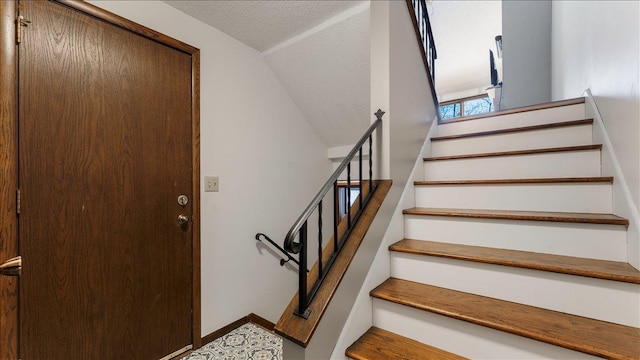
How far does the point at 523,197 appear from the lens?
146 centimetres

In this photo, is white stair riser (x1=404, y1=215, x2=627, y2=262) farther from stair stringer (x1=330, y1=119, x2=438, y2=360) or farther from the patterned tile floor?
the patterned tile floor

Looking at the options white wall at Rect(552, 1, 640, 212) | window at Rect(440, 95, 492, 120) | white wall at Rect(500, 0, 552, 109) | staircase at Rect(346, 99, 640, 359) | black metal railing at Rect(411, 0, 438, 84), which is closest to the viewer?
staircase at Rect(346, 99, 640, 359)

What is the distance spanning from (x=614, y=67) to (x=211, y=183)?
2.39m

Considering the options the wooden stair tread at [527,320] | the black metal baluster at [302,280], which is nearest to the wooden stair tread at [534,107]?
the wooden stair tread at [527,320]

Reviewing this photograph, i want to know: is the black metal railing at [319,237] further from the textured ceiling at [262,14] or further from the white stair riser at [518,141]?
the textured ceiling at [262,14]

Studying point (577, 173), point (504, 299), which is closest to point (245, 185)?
point (504, 299)

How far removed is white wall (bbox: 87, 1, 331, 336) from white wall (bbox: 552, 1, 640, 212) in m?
2.19

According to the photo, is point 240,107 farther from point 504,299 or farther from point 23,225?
point 504,299

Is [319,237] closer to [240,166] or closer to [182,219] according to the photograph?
[182,219]

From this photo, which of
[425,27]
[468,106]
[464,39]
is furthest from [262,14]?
[468,106]

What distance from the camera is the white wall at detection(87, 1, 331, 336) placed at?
6.18ft

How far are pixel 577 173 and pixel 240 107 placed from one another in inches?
89.5

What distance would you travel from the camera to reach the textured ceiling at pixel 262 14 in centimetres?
178

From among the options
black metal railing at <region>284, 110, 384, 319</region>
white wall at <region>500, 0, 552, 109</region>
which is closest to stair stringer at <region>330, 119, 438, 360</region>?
black metal railing at <region>284, 110, 384, 319</region>
